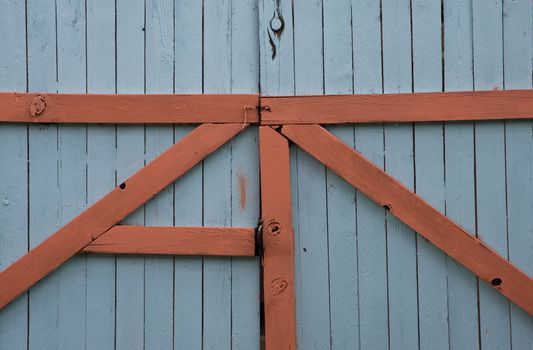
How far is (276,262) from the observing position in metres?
2.31

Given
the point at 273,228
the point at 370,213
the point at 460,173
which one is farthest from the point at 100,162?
the point at 460,173

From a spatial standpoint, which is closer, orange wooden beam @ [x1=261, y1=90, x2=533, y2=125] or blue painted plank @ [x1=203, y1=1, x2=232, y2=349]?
orange wooden beam @ [x1=261, y1=90, x2=533, y2=125]

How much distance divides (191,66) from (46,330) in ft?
4.42

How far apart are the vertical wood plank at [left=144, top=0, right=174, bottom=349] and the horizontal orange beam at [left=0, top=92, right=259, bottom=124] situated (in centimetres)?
7

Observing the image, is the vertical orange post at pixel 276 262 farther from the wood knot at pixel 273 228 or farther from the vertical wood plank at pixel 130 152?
the vertical wood plank at pixel 130 152

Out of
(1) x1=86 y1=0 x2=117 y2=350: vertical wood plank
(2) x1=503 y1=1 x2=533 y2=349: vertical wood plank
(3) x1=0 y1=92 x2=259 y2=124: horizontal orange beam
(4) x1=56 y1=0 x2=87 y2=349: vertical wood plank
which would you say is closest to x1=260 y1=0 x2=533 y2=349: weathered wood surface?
(2) x1=503 y1=1 x2=533 y2=349: vertical wood plank

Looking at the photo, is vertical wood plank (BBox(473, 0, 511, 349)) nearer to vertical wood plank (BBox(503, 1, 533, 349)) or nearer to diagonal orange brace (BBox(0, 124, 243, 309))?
vertical wood plank (BBox(503, 1, 533, 349))

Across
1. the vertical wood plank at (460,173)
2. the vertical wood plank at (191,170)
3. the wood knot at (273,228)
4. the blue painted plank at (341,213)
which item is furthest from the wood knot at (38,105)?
the vertical wood plank at (460,173)

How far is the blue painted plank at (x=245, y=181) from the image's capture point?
7.79 feet

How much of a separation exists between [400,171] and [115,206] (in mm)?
1239

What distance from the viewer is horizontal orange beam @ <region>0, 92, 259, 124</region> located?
2.33 m

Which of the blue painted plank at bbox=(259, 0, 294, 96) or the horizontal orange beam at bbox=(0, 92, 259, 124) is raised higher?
the blue painted plank at bbox=(259, 0, 294, 96)

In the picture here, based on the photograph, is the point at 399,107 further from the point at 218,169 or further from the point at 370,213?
the point at 218,169

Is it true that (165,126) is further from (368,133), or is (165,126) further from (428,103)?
(428,103)
